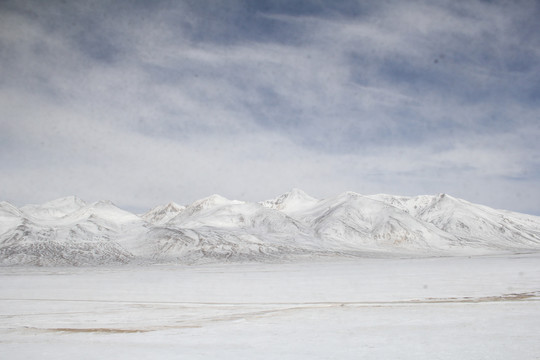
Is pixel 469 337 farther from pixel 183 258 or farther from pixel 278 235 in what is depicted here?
pixel 278 235

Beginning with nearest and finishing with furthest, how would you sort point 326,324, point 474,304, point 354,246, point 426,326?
point 426,326 < point 326,324 < point 474,304 < point 354,246

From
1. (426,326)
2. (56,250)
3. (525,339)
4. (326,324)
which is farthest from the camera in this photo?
(56,250)

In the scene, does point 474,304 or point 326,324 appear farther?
point 474,304

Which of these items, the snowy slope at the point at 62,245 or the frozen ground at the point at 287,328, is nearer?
the frozen ground at the point at 287,328

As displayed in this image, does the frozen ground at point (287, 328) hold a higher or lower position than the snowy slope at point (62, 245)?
higher

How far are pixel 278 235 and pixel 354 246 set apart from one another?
108 ft

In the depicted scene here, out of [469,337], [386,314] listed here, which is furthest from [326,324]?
[469,337]

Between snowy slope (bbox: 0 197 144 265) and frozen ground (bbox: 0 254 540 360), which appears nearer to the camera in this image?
frozen ground (bbox: 0 254 540 360)

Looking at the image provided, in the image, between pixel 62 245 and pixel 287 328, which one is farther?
pixel 62 245

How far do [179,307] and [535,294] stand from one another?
739 inches

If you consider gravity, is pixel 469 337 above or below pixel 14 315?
above

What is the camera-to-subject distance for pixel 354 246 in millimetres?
195125

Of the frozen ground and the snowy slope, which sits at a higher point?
the frozen ground

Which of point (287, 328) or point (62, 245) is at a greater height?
point (287, 328)
